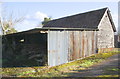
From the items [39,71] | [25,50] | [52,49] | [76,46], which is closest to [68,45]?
[76,46]

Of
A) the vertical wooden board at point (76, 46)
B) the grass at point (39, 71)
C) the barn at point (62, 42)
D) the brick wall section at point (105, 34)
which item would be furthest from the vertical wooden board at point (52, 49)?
the brick wall section at point (105, 34)

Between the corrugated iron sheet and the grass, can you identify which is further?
the corrugated iron sheet

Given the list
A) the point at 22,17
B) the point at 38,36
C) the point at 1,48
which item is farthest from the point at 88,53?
the point at 22,17

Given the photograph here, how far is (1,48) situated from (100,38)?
1351 centimetres

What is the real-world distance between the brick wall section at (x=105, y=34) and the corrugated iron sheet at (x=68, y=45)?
1.92 metres

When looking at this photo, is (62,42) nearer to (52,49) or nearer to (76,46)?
(52,49)

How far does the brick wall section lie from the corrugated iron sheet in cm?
192

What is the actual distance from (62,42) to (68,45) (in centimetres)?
80

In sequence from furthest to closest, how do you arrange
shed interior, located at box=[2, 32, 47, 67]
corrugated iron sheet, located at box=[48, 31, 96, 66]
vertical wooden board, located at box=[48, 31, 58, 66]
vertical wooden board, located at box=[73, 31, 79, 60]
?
1. vertical wooden board, located at box=[73, 31, 79, 60]
2. shed interior, located at box=[2, 32, 47, 67]
3. corrugated iron sheet, located at box=[48, 31, 96, 66]
4. vertical wooden board, located at box=[48, 31, 58, 66]

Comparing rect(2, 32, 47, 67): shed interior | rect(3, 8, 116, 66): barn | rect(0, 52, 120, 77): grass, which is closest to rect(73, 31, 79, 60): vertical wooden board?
rect(3, 8, 116, 66): barn

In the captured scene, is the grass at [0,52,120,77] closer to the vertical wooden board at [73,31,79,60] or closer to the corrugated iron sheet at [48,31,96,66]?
the corrugated iron sheet at [48,31,96,66]

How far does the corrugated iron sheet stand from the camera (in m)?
7.60

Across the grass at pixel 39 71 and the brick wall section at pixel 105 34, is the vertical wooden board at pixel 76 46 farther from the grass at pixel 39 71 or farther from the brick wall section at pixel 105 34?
the brick wall section at pixel 105 34

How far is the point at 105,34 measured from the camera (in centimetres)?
1434
